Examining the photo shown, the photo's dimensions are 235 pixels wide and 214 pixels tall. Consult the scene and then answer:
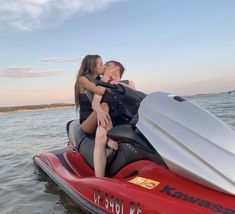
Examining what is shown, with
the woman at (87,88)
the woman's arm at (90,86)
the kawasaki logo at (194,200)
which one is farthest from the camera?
the woman at (87,88)

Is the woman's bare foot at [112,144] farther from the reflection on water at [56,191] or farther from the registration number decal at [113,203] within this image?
the reflection on water at [56,191]

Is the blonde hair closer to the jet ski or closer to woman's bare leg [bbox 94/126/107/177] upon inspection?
the jet ski

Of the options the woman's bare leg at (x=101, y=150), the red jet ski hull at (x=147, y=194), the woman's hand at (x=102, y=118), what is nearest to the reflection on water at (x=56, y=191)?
the red jet ski hull at (x=147, y=194)

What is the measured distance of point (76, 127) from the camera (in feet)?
15.4

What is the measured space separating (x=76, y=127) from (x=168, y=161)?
7.81 ft

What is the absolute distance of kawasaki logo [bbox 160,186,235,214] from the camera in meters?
2.02

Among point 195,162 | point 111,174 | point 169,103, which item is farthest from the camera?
point 111,174

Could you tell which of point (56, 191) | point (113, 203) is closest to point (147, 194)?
point (113, 203)

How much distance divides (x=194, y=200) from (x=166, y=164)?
424mm

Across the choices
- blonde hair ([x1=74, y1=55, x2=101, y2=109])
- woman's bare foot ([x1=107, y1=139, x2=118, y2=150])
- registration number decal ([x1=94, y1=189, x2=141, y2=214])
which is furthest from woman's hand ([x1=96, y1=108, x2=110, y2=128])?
blonde hair ([x1=74, y1=55, x2=101, y2=109])

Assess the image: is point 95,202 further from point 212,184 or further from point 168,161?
point 212,184

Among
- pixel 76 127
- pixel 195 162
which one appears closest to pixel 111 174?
pixel 195 162

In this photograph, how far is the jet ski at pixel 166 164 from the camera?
222cm

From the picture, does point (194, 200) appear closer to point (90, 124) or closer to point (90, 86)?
point (90, 124)
